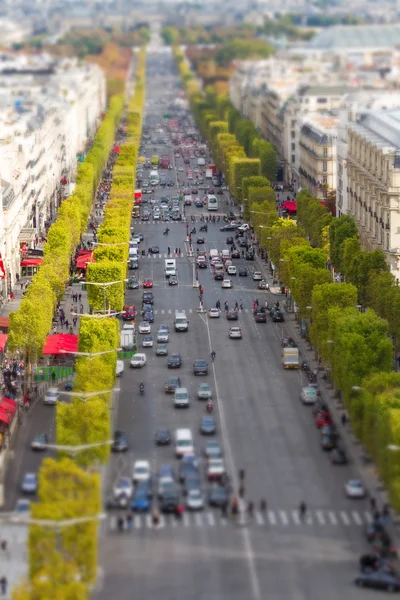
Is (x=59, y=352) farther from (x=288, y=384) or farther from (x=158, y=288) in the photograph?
(x=158, y=288)

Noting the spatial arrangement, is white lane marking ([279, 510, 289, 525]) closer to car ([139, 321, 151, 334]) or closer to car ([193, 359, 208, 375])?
car ([193, 359, 208, 375])

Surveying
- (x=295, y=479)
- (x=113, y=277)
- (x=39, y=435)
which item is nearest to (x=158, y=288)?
(x=113, y=277)

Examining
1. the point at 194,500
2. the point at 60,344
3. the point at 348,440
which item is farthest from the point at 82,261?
the point at 194,500

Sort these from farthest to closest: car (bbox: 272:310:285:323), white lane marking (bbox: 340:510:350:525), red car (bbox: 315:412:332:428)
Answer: car (bbox: 272:310:285:323) < red car (bbox: 315:412:332:428) < white lane marking (bbox: 340:510:350:525)

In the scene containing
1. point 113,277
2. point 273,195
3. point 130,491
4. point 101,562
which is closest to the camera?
point 101,562

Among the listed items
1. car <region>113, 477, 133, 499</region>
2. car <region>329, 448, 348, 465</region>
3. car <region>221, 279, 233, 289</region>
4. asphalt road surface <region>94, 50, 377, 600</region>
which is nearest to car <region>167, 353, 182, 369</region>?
asphalt road surface <region>94, 50, 377, 600</region>

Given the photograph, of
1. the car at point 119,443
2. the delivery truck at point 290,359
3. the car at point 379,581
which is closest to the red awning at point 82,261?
the delivery truck at point 290,359

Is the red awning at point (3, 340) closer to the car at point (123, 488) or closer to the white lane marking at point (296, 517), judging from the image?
the car at point (123, 488)
